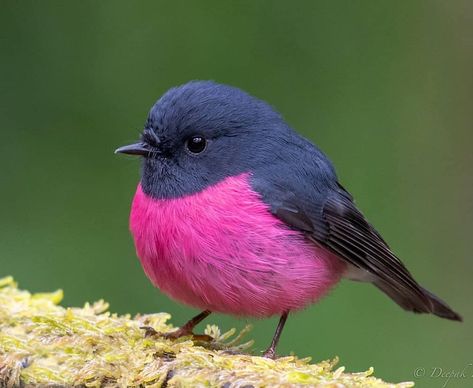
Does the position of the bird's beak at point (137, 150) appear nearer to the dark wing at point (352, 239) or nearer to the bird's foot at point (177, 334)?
the dark wing at point (352, 239)

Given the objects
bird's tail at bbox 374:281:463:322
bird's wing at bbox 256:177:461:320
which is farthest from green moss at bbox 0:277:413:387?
bird's tail at bbox 374:281:463:322

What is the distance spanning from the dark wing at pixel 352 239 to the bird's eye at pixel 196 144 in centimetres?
51

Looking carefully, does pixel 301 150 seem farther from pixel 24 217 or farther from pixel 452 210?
pixel 452 210

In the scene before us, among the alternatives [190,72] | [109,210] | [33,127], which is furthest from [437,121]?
[33,127]

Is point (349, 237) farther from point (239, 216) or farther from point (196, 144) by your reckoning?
point (196, 144)

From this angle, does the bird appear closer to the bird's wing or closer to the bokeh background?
the bird's wing

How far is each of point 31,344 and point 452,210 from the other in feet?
17.2

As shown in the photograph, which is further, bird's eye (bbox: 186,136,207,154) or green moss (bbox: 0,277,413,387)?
bird's eye (bbox: 186,136,207,154)

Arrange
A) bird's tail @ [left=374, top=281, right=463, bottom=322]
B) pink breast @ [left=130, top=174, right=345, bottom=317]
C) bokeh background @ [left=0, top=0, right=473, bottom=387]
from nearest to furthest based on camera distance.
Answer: pink breast @ [left=130, top=174, right=345, bottom=317], bird's tail @ [left=374, top=281, right=463, bottom=322], bokeh background @ [left=0, top=0, right=473, bottom=387]

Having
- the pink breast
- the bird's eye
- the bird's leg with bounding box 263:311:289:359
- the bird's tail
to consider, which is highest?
the bird's eye

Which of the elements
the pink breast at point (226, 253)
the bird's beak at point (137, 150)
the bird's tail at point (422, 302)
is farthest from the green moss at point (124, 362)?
the bird's tail at point (422, 302)

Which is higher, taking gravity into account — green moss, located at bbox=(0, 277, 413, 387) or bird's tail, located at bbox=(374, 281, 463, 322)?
bird's tail, located at bbox=(374, 281, 463, 322)

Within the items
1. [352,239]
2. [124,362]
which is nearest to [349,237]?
[352,239]

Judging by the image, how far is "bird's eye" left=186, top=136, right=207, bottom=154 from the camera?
4.45 meters
